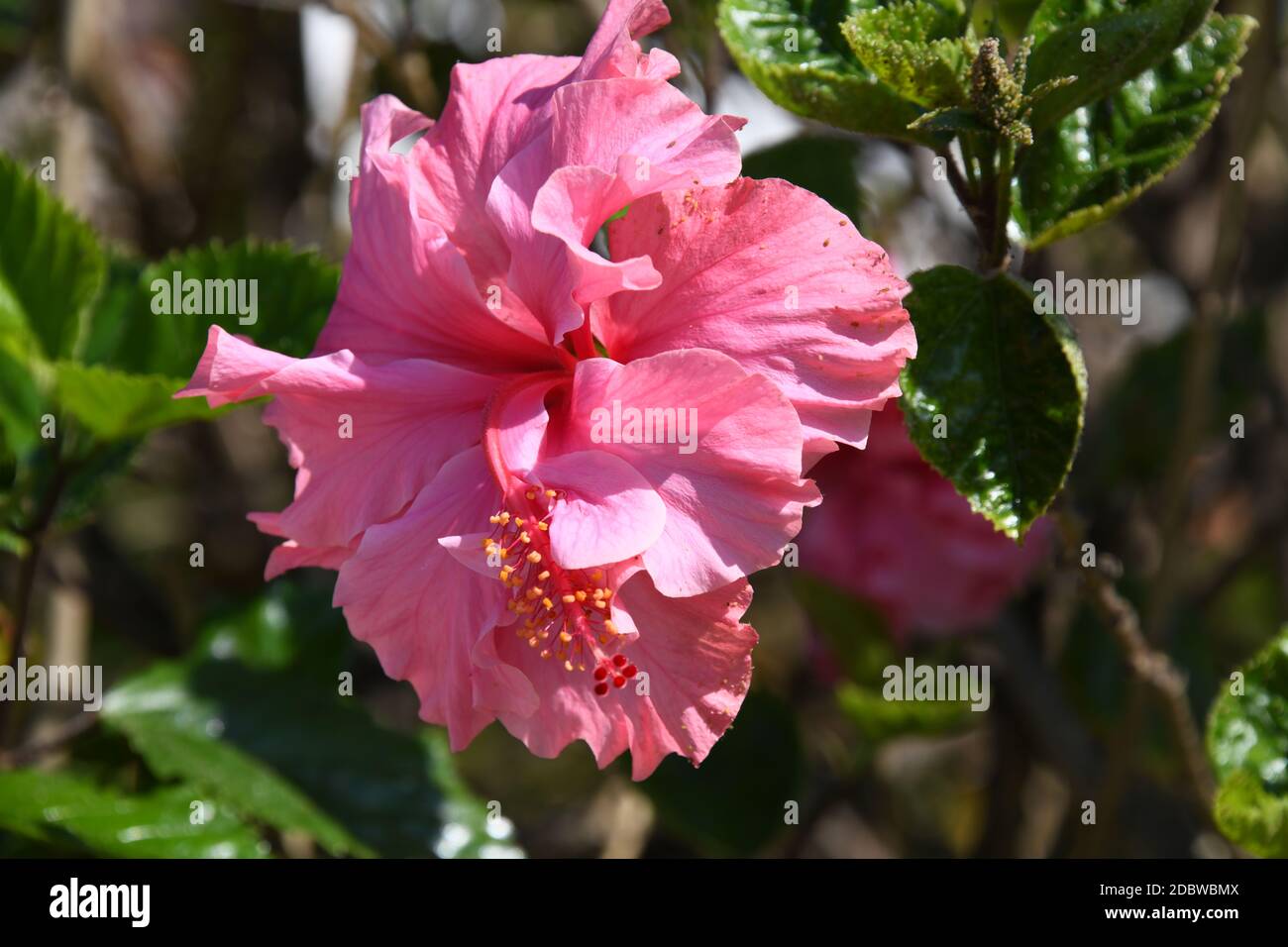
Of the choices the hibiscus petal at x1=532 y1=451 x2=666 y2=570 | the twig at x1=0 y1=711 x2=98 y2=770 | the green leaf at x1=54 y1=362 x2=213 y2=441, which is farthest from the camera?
the twig at x1=0 y1=711 x2=98 y2=770

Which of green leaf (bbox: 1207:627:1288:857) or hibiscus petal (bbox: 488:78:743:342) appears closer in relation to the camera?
hibiscus petal (bbox: 488:78:743:342)

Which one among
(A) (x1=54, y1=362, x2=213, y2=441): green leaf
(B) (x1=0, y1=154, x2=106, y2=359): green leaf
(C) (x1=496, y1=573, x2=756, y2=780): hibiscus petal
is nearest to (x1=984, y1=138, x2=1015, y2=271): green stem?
(C) (x1=496, y1=573, x2=756, y2=780): hibiscus petal

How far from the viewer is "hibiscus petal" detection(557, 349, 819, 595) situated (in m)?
0.90

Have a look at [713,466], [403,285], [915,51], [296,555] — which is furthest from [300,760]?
[915,51]

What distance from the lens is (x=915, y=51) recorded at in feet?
3.05

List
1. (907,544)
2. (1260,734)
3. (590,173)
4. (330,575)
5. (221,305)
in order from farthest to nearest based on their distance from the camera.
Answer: (330,575)
(907,544)
(221,305)
(1260,734)
(590,173)

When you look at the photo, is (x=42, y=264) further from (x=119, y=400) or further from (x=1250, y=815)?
(x=1250, y=815)

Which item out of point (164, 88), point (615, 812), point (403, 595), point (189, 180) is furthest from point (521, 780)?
point (403, 595)

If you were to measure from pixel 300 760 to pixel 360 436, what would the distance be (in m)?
0.58

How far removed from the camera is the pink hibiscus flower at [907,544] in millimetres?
1811

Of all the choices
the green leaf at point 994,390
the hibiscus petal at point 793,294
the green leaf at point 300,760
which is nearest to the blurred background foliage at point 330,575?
the green leaf at point 300,760

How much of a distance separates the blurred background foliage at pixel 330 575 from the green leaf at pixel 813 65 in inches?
12.7

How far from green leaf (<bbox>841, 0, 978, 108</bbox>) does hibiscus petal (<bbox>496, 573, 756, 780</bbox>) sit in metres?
0.41

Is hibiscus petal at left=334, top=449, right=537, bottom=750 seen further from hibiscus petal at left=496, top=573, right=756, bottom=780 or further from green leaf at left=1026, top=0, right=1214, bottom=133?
green leaf at left=1026, top=0, right=1214, bottom=133
